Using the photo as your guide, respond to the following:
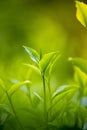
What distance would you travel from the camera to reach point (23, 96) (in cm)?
48

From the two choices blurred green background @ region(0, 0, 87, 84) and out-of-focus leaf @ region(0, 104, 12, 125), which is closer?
out-of-focus leaf @ region(0, 104, 12, 125)

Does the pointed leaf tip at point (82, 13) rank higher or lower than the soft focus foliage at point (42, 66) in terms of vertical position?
higher

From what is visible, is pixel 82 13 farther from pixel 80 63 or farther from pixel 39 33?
pixel 39 33

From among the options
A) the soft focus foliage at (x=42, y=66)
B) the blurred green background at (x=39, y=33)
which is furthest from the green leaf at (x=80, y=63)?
the blurred green background at (x=39, y=33)

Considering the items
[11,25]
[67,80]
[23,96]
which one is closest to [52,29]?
[11,25]

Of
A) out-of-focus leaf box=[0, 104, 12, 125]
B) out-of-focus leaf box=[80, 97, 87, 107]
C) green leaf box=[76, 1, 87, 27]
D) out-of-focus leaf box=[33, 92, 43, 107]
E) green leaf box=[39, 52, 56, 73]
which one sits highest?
green leaf box=[76, 1, 87, 27]

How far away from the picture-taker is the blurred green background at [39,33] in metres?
0.64

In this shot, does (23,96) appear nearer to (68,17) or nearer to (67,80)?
(67,80)

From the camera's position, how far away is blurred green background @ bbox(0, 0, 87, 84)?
641 millimetres

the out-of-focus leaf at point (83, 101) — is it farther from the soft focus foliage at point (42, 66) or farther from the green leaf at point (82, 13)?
the green leaf at point (82, 13)

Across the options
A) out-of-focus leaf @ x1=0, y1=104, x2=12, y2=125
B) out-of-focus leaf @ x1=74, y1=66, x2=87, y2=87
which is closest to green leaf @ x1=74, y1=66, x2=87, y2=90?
out-of-focus leaf @ x1=74, y1=66, x2=87, y2=87

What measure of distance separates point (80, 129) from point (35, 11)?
0.49 meters

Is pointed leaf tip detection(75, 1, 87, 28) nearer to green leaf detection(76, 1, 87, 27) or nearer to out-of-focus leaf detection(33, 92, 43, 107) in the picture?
green leaf detection(76, 1, 87, 27)

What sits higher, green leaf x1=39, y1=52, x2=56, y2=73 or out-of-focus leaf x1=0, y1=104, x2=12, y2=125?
green leaf x1=39, y1=52, x2=56, y2=73
